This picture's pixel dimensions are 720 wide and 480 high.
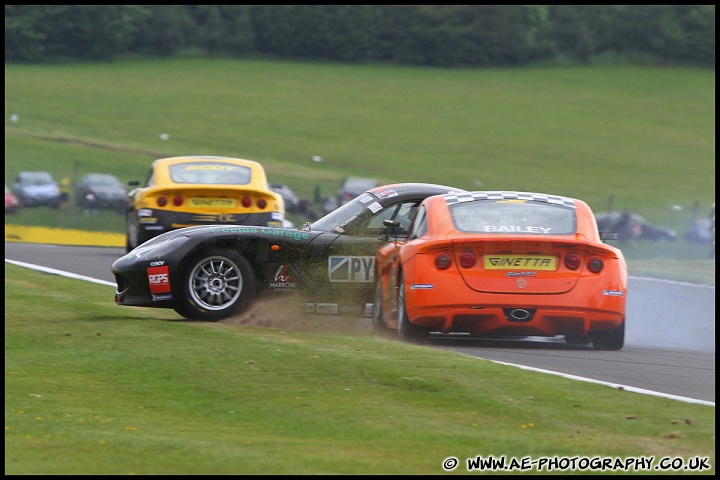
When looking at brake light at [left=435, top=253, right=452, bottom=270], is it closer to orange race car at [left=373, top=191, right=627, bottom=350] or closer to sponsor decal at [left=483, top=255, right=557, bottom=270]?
orange race car at [left=373, top=191, right=627, bottom=350]

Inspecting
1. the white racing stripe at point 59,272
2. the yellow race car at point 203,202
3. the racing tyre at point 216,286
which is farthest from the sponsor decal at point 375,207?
the yellow race car at point 203,202

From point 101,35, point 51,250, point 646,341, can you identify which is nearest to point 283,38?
point 101,35

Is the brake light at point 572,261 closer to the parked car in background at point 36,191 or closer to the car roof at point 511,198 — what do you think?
the car roof at point 511,198

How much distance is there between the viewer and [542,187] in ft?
151

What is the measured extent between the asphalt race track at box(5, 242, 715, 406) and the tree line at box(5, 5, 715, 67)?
66.1m

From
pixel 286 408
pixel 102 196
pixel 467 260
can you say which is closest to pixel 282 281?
pixel 467 260

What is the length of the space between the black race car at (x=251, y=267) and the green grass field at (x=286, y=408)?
606 millimetres

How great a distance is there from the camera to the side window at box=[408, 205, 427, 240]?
9289 mm

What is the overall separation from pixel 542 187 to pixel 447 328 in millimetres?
37780

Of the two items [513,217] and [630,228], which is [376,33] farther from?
[513,217]

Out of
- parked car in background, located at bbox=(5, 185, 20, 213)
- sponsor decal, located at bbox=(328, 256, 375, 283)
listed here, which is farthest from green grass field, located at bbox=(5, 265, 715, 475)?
parked car in background, located at bbox=(5, 185, 20, 213)

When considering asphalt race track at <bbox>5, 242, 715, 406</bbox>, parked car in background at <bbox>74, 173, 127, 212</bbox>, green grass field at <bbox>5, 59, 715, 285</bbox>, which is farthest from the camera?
green grass field at <bbox>5, 59, 715, 285</bbox>

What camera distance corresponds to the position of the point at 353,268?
33.3 feet

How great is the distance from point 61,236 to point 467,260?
61.2 feet
